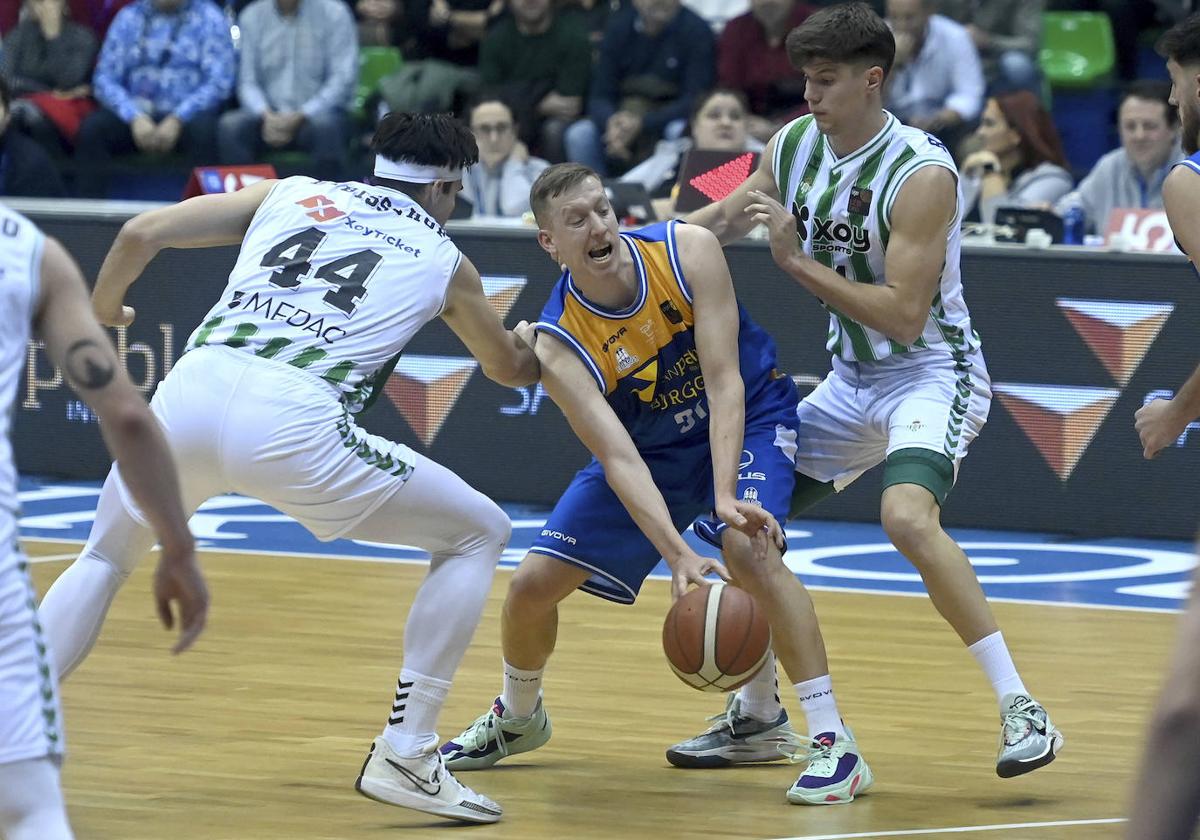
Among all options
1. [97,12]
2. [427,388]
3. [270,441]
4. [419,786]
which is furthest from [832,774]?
[97,12]

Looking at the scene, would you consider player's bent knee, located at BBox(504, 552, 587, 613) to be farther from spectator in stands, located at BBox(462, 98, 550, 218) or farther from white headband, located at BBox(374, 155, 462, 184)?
spectator in stands, located at BBox(462, 98, 550, 218)

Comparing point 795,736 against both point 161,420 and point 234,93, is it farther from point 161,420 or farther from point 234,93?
point 234,93

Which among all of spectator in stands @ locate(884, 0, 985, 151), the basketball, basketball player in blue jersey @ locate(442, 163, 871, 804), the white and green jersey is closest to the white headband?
basketball player in blue jersey @ locate(442, 163, 871, 804)

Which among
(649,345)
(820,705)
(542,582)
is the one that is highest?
(649,345)

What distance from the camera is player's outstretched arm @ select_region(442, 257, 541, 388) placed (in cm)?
475

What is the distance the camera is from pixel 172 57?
485 inches

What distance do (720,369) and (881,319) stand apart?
0.44 meters

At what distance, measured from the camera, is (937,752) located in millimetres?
5336

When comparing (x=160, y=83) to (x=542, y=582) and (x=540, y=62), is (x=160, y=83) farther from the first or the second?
(x=542, y=582)

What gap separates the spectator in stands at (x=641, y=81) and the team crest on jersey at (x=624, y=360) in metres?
6.66

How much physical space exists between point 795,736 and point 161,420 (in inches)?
78.4

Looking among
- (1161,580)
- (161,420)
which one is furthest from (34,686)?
(1161,580)

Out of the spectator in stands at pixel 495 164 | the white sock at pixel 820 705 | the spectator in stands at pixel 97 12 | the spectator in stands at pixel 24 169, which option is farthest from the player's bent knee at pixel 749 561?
the spectator in stands at pixel 97 12

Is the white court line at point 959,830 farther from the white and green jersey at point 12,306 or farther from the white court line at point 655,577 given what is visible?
the white court line at point 655,577
